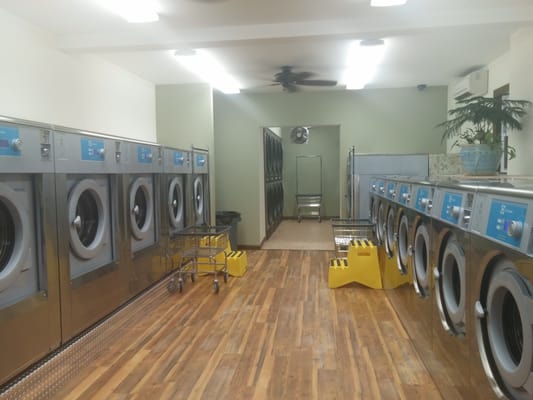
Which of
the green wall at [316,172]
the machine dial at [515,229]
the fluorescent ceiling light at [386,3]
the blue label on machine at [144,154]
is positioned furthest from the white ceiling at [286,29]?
the green wall at [316,172]

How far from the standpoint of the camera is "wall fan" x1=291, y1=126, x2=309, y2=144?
9859mm

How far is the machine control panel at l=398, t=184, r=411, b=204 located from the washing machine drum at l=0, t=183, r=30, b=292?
2479 mm

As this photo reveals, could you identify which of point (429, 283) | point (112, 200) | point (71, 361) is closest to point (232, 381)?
point (71, 361)

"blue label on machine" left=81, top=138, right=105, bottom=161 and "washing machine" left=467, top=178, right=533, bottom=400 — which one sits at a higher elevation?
"blue label on machine" left=81, top=138, right=105, bottom=161

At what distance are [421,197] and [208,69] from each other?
363 centimetres

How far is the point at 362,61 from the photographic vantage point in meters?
4.96

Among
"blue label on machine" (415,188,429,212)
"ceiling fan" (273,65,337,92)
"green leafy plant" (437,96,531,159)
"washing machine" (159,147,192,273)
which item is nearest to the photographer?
"blue label on machine" (415,188,429,212)

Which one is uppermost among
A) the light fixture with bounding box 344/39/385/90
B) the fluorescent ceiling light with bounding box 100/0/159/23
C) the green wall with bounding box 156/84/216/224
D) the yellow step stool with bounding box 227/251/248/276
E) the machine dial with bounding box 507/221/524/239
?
the light fixture with bounding box 344/39/385/90

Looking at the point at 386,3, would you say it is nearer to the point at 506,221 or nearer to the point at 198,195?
the point at 506,221

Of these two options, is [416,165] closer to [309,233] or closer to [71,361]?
[309,233]

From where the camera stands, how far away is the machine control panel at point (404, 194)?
2.96 metres

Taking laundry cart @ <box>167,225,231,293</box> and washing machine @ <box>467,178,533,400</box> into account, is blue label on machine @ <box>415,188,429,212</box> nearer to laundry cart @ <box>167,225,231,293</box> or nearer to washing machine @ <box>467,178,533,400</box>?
washing machine @ <box>467,178,533,400</box>

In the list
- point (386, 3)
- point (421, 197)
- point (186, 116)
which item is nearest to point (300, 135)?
point (186, 116)

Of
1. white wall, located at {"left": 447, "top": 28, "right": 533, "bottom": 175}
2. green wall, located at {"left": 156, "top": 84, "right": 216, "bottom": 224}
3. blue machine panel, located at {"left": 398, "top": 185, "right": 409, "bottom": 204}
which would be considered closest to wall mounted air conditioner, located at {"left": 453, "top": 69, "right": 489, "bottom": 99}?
white wall, located at {"left": 447, "top": 28, "right": 533, "bottom": 175}
